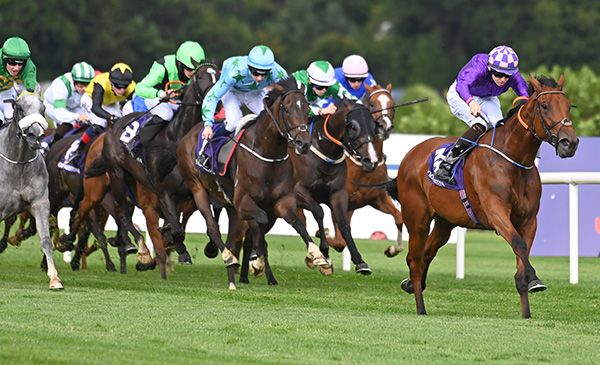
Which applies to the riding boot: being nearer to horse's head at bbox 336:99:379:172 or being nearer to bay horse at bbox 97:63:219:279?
horse's head at bbox 336:99:379:172

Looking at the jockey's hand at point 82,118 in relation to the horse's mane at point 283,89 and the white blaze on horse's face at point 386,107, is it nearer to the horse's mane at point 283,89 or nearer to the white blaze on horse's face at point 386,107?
the white blaze on horse's face at point 386,107

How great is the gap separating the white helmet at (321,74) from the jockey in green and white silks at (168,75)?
1216 millimetres

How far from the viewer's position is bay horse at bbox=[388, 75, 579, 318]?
10.6 metres

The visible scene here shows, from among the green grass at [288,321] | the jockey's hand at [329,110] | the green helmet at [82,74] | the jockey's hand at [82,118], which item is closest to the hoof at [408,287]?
the green grass at [288,321]

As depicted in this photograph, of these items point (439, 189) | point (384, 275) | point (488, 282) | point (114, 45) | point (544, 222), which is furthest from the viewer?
point (114, 45)

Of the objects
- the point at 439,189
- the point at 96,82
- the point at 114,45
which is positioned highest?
the point at 114,45

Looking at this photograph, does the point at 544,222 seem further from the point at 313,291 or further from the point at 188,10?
the point at 188,10

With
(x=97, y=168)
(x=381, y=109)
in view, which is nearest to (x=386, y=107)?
(x=381, y=109)

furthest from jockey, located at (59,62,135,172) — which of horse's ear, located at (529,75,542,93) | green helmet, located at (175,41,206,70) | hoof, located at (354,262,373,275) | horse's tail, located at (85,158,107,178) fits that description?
horse's ear, located at (529,75,542,93)

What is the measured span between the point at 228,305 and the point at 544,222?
697cm

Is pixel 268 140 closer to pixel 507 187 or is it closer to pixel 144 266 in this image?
pixel 144 266

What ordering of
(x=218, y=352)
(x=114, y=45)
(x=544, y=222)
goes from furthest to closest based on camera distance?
(x=114, y=45), (x=544, y=222), (x=218, y=352)

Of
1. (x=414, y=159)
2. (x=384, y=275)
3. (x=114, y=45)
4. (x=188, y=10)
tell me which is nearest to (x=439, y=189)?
(x=414, y=159)

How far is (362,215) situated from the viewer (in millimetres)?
19484
